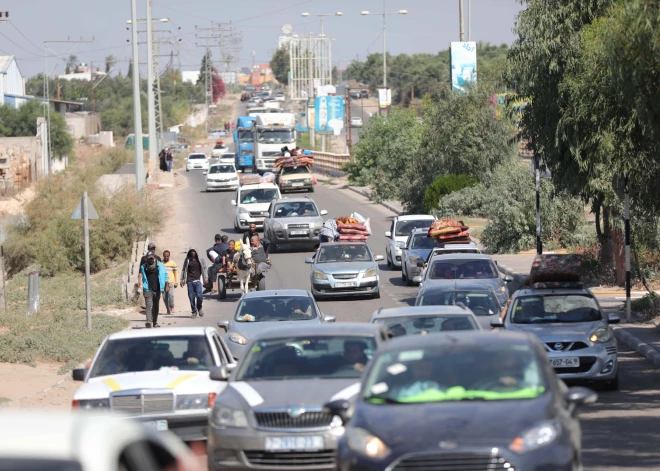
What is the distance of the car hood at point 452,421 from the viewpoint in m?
7.26

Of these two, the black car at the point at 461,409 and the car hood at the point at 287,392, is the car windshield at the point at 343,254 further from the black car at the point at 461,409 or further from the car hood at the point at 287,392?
the black car at the point at 461,409

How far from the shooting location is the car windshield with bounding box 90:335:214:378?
39.9 ft

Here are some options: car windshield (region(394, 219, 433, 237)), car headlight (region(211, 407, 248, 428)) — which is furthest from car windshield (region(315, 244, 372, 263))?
car headlight (region(211, 407, 248, 428))

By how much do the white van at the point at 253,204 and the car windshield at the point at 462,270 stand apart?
58.4ft

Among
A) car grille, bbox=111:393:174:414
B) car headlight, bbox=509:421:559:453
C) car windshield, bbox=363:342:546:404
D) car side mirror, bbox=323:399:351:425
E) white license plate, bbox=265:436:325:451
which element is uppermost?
car windshield, bbox=363:342:546:404

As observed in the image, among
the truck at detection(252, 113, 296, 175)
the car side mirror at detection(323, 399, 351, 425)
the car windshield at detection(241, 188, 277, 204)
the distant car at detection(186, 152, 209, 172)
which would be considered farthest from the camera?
the distant car at detection(186, 152, 209, 172)

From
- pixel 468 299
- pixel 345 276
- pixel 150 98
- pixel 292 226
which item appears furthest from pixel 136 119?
pixel 468 299

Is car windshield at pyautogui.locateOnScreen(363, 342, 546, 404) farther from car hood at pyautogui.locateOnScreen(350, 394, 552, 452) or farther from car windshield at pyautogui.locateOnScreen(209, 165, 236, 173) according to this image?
car windshield at pyautogui.locateOnScreen(209, 165, 236, 173)

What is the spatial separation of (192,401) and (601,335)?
6.72 m

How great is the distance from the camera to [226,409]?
9.72m

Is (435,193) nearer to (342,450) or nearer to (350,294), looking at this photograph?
(350,294)

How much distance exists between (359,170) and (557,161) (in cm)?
3881

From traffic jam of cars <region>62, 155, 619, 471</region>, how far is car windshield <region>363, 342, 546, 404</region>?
14 mm

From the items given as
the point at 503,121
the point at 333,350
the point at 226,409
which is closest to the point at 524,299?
the point at 333,350
